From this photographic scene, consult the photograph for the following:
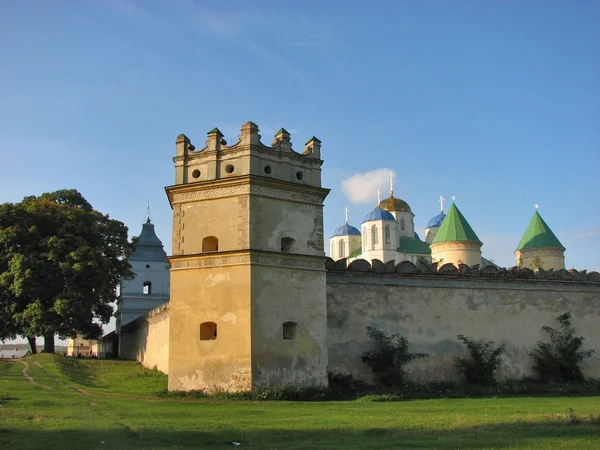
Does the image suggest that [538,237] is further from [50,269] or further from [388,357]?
[50,269]

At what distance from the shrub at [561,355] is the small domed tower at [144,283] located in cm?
4288

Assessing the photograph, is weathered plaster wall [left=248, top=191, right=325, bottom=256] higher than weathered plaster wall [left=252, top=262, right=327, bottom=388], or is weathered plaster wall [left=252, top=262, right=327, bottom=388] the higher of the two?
weathered plaster wall [left=248, top=191, right=325, bottom=256]

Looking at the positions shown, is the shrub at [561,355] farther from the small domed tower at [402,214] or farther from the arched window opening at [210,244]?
the small domed tower at [402,214]

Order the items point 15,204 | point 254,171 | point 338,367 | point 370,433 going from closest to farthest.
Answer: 1. point 370,433
2. point 254,171
3. point 338,367
4. point 15,204

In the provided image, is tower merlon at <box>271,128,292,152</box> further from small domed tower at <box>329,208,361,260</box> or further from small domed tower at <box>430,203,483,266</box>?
small domed tower at <box>329,208,361,260</box>

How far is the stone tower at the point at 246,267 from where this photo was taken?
57.4 feet

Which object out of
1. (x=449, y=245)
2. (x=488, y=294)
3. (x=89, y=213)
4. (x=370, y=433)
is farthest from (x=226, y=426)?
(x=449, y=245)

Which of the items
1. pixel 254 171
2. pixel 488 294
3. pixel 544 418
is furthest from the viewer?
pixel 488 294

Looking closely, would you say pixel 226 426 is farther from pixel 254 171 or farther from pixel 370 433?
pixel 254 171

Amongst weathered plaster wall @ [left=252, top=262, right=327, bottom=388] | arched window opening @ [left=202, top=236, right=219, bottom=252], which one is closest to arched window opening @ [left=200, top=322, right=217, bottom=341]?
weathered plaster wall @ [left=252, top=262, right=327, bottom=388]

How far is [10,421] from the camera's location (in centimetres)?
1149

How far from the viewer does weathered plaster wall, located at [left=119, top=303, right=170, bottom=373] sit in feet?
85.4

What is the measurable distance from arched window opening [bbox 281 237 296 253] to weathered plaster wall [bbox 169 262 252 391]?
57.9 inches

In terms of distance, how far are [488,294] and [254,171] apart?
10.1 meters
